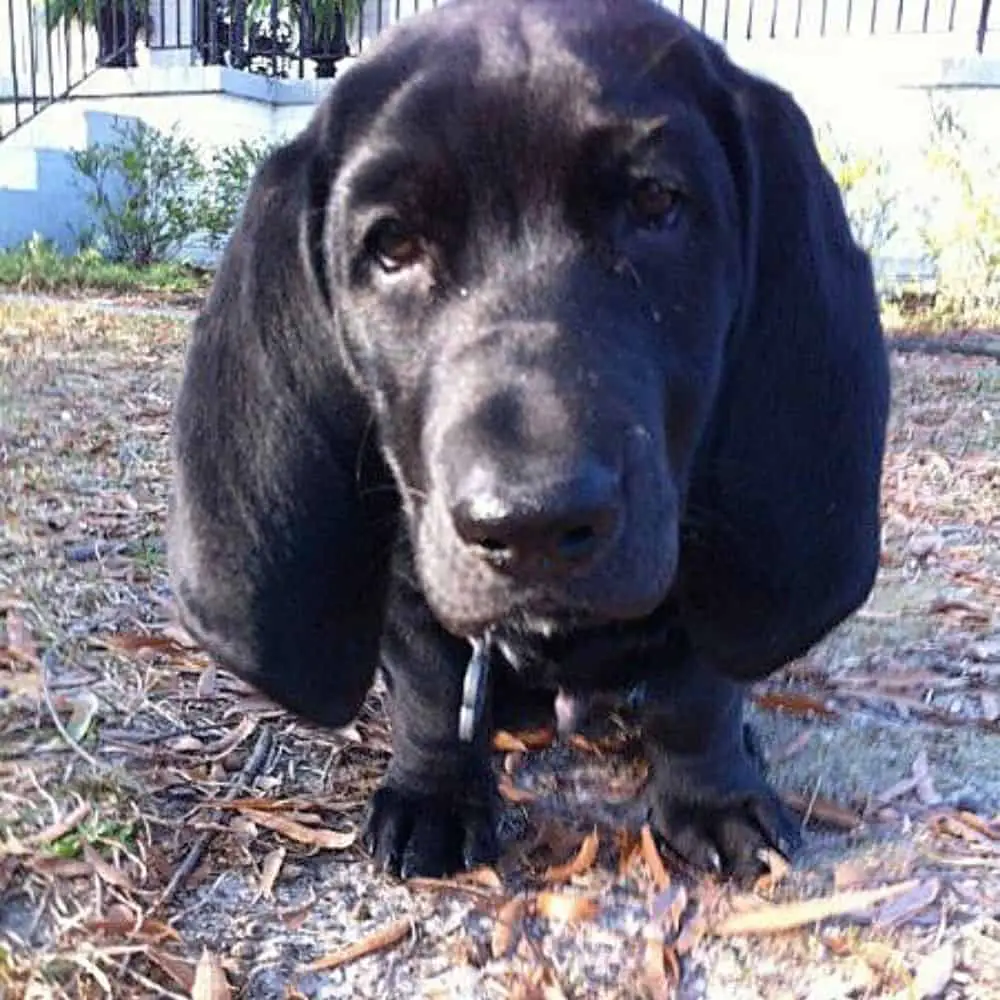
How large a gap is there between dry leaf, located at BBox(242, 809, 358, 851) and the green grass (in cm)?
767

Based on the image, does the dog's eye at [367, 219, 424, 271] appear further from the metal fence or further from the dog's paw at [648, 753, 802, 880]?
the metal fence

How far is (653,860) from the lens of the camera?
2.28 meters

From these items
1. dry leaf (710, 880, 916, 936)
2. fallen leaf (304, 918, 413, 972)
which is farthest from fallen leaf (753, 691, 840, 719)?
fallen leaf (304, 918, 413, 972)

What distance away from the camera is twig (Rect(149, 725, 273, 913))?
6.90 ft

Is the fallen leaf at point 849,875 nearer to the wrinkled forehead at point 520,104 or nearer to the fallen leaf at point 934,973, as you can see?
the fallen leaf at point 934,973

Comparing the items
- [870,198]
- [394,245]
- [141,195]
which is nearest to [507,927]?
[394,245]

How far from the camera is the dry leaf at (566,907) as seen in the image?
7.02 ft

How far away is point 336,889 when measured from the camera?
220 centimetres

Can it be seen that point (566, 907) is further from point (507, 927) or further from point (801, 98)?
point (801, 98)

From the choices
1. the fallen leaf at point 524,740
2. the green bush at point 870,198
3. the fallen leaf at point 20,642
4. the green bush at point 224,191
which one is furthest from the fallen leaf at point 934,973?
the green bush at point 224,191

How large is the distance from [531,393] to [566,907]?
0.85m

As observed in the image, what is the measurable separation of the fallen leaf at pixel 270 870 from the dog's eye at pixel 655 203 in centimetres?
112

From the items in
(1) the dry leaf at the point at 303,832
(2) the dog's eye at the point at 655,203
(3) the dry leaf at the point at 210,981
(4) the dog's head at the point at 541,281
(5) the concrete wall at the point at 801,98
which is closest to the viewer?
(4) the dog's head at the point at 541,281

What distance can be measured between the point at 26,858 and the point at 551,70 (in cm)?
137
